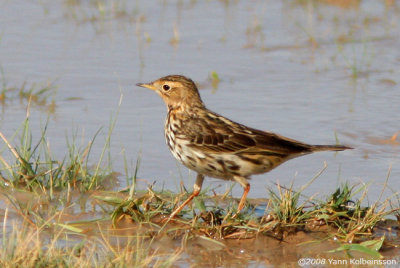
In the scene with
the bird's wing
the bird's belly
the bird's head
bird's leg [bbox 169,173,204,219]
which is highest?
the bird's head

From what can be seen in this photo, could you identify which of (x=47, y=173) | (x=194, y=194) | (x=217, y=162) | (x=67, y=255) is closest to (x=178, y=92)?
(x=217, y=162)

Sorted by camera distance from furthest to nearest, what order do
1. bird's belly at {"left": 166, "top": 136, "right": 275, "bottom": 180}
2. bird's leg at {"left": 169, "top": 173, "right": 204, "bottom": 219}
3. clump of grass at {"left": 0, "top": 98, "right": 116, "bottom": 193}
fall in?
clump of grass at {"left": 0, "top": 98, "right": 116, "bottom": 193}
bird's belly at {"left": 166, "top": 136, "right": 275, "bottom": 180}
bird's leg at {"left": 169, "top": 173, "right": 204, "bottom": 219}

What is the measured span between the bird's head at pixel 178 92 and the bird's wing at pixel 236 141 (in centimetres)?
39

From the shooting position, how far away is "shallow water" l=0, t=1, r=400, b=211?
9453mm

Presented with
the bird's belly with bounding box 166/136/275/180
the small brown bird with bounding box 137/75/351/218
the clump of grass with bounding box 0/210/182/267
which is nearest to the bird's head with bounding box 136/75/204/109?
the small brown bird with bounding box 137/75/351/218

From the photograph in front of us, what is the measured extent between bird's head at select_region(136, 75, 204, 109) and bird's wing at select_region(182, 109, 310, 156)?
→ 1.27 feet

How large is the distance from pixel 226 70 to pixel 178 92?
428cm

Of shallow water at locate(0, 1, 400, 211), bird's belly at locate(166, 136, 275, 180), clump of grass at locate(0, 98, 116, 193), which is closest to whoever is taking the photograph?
bird's belly at locate(166, 136, 275, 180)

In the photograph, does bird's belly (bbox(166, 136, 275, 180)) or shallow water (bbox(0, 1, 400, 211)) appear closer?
bird's belly (bbox(166, 136, 275, 180))

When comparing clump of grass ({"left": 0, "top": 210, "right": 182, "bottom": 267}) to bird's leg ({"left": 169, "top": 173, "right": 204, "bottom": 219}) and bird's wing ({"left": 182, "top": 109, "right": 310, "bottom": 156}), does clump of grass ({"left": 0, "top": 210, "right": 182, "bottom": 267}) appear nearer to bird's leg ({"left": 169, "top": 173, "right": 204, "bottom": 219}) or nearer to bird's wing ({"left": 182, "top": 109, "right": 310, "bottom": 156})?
bird's leg ({"left": 169, "top": 173, "right": 204, "bottom": 219})

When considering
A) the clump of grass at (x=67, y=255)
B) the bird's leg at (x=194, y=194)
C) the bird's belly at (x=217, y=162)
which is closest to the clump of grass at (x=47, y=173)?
the bird's belly at (x=217, y=162)

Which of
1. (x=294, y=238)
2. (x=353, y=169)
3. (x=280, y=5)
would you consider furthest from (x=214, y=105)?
(x=280, y=5)

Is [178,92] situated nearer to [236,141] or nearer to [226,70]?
[236,141]

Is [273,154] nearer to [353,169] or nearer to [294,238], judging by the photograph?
[294,238]
